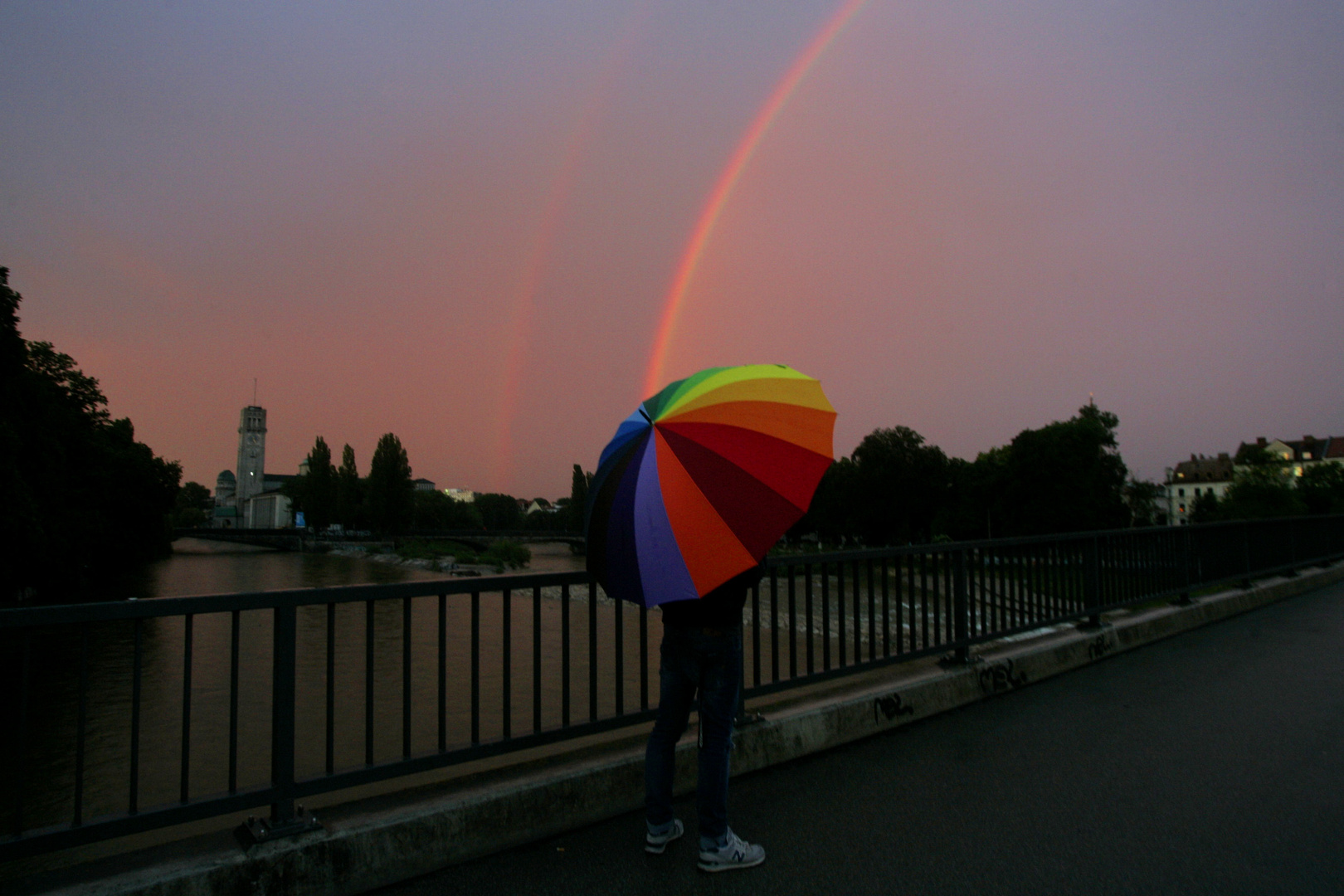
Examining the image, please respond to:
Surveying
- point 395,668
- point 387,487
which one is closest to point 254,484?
point 387,487

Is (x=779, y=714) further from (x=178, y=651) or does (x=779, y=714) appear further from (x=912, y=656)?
(x=178, y=651)

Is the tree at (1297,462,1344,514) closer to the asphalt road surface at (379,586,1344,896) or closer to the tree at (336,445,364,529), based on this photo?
the asphalt road surface at (379,586,1344,896)

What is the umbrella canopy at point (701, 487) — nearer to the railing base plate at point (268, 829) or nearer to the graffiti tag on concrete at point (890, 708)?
the railing base plate at point (268, 829)

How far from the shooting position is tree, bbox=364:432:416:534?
9700 cm

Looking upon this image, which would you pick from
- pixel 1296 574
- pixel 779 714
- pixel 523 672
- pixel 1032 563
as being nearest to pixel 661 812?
pixel 779 714

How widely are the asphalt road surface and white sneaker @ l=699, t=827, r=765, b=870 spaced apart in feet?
0.16

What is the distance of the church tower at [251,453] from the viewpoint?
6983 inches

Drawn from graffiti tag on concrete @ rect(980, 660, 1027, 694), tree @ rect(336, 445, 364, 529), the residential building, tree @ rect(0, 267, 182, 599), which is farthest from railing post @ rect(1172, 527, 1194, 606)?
the residential building

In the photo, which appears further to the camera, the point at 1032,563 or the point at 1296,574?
the point at 1296,574

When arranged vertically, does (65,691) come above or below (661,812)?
below

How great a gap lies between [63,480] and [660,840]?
137 feet

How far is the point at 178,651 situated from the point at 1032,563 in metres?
22.7

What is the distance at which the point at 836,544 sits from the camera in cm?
9506

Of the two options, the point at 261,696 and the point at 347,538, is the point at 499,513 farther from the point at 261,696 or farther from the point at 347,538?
the point at 261,696
